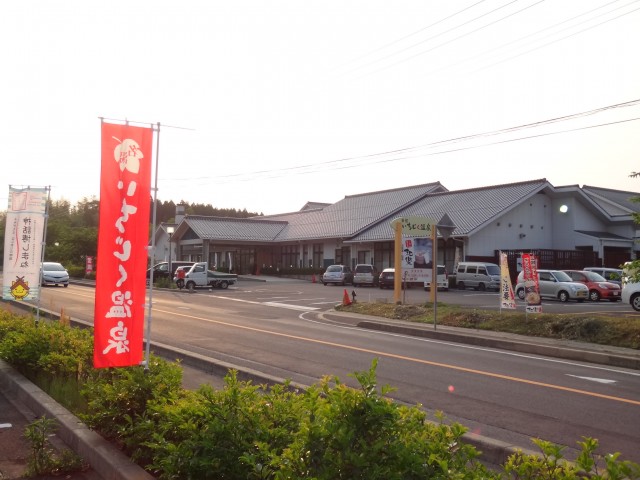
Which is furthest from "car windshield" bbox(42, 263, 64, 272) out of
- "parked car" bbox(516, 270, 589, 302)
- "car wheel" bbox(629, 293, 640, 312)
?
"car wheel" bbox(629, 293, 640, 312)

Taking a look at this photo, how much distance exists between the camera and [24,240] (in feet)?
38.3

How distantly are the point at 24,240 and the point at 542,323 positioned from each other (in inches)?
511

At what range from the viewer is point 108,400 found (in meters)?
5.44

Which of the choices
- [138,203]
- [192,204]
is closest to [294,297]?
[138,203]

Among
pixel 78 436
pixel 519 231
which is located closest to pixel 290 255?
pixel 519 231

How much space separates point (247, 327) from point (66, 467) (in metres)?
11.9

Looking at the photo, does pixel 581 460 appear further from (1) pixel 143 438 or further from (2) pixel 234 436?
(1) pixel 143 438

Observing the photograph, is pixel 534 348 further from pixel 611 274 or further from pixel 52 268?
pixel 52 268

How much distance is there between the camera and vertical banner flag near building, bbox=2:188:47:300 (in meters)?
11.7

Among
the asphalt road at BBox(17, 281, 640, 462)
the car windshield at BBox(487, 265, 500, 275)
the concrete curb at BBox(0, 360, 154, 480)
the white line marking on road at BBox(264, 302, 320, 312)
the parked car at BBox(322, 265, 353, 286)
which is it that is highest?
the car windshield at BBox(487, 265, 500, 275)

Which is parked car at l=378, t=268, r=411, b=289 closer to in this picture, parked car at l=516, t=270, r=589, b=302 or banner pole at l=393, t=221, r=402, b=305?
parked car at l=516, t=270, r=589, b=302

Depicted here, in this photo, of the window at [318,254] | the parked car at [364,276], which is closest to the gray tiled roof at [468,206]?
the parked car at [364,276]

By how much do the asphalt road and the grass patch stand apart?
2.35 meters

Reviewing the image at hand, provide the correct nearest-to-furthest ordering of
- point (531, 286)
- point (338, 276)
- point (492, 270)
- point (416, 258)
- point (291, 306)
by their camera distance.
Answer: point (531, 286) < point (416, 258) < point (291, 306) < point (492, 270) < point (338, 276)
